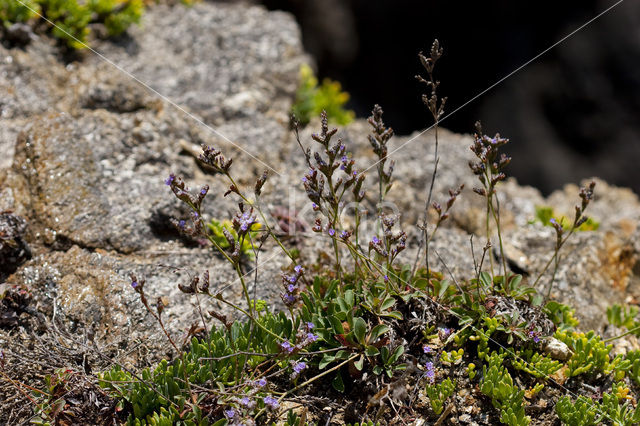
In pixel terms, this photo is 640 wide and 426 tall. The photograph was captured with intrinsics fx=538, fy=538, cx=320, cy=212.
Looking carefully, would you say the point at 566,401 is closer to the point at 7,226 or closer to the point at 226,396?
the point at 226,396

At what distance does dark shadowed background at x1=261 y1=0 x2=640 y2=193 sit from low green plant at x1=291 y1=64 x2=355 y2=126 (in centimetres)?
242

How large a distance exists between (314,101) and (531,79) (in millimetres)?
4757

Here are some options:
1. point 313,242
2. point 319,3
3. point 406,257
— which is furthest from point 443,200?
point 319,3

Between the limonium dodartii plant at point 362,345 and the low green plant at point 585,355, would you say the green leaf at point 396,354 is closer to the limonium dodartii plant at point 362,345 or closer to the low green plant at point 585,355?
the limonium dodartii plant at point 362,345

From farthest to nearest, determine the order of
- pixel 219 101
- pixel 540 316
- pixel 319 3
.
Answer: pixel 319 3 < pixel 219 101 < pixel 540 316

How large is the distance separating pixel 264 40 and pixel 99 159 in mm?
3213

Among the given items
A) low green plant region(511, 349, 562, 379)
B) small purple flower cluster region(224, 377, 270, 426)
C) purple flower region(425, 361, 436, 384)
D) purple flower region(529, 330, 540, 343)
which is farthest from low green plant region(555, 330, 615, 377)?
small purple flower cluster region(224, 377, 270, 426)

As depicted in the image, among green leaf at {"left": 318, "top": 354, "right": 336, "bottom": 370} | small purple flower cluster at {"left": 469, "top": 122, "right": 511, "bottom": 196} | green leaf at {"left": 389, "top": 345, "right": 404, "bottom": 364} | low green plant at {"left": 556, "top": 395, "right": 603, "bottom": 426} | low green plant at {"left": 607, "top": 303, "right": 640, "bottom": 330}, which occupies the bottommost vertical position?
green leaf at {"left": 318, "top": 354, "right": 336, "bottom": 370}

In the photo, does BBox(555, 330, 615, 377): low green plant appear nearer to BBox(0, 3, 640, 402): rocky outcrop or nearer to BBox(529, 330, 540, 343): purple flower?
BBox(529, 330, 540, 343): purple flower

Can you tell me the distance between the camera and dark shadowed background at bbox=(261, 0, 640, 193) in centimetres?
911

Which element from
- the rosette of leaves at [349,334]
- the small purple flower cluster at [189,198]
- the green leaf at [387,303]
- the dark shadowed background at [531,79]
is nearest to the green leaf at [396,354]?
the rosette of leaves at [349,334]

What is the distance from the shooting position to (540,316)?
3.84m

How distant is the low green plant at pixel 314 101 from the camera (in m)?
6.75

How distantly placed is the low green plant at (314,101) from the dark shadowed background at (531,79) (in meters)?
2.42
